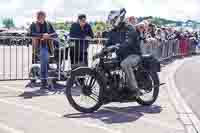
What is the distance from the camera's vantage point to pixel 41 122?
24.1 ft

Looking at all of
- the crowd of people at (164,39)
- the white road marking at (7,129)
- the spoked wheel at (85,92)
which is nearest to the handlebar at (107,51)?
the spoked wheel at (85,92)

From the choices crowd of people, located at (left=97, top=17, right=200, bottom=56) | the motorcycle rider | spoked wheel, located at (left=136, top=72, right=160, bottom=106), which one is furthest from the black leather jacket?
crowd of people, located at (left=97, top=17, right=200, bottom=56)

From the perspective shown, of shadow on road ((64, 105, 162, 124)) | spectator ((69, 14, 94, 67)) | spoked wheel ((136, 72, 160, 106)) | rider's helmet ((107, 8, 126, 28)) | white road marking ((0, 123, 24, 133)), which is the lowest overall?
shadow on road ((64, 105, 162, 124))

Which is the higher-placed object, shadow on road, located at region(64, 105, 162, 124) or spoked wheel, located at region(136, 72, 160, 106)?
spoked wheel, located at region(136, 72, 160, 106)

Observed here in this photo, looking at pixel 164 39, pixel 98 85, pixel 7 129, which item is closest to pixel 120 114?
pixel 98 85

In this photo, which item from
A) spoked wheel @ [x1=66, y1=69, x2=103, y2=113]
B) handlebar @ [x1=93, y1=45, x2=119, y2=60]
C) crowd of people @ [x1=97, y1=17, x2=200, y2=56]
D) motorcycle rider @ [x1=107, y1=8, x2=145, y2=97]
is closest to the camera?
spoked wheel @ [x1=66, y1=69, x2=103, y2=113]

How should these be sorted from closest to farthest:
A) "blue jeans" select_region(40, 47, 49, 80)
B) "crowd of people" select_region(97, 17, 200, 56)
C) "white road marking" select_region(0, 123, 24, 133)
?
"white road marking" select_region(0, 123, 24, 133), "blue jeans" select_region(40, 47, 49, 80), "crowd of people" select_region(97, 17, 200, 56)

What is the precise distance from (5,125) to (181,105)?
3.80 metres

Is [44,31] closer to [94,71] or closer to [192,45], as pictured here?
[94,71]

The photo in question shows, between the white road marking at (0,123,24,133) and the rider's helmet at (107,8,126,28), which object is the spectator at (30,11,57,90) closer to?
the rider's helmet at (107,8,126,28)

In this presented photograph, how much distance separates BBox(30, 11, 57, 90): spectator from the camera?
1091cm

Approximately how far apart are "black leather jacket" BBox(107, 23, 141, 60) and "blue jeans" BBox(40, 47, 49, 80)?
9.25 feet

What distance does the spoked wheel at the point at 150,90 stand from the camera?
29.1 feet

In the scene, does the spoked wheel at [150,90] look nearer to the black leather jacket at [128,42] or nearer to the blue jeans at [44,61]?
the black leather jacket at [128,42]
